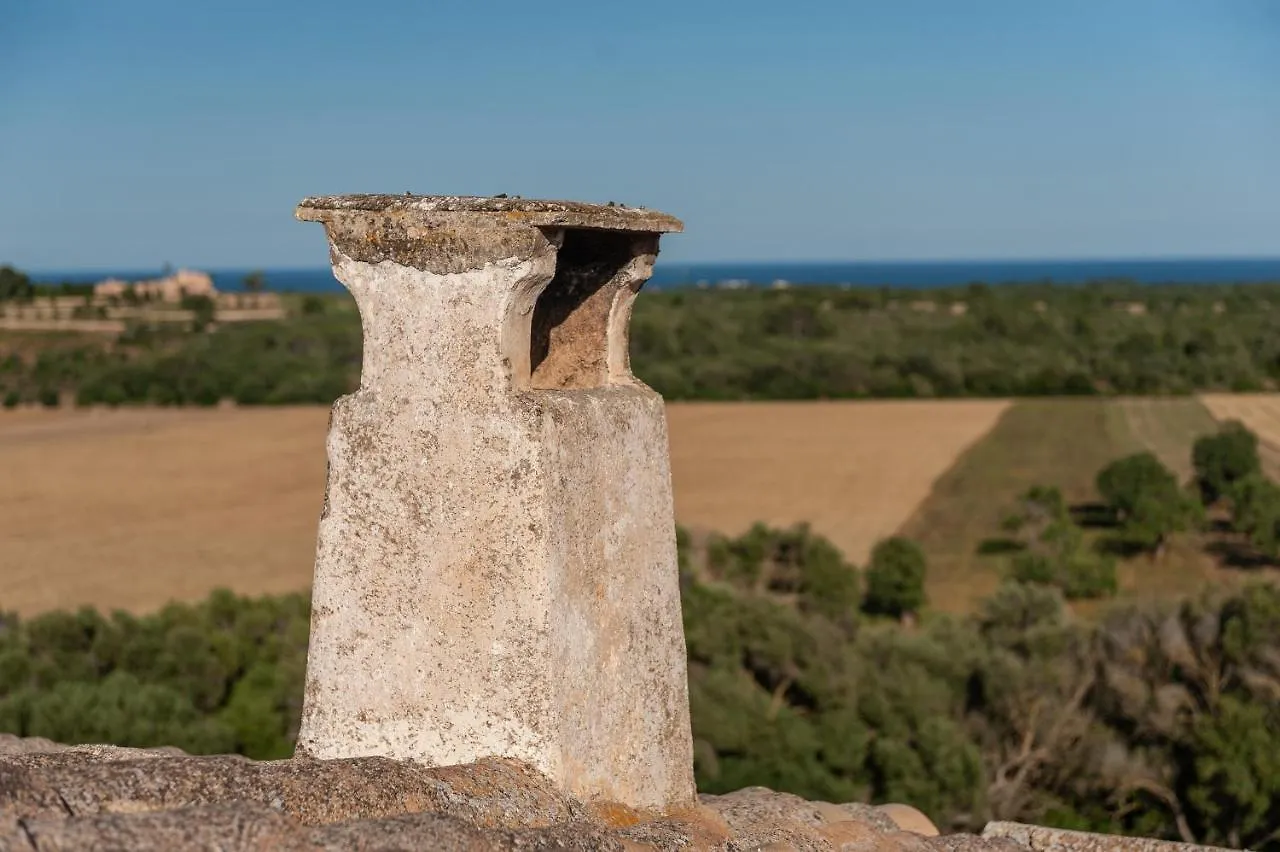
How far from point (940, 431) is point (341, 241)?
5656 cm

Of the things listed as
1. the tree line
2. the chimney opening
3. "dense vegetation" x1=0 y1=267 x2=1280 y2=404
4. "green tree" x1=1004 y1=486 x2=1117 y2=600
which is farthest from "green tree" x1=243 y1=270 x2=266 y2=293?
the chimney opening

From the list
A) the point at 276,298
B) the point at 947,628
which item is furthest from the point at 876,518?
the point at 276,298

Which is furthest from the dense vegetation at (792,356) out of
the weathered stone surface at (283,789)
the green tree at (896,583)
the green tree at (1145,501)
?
the weathered stone surface at (283,789)

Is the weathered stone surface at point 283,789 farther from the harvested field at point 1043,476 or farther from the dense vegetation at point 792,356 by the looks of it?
the dense vegetation at point 792,356

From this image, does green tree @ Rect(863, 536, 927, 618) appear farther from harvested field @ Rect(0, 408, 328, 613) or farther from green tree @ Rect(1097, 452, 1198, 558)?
harvested field @ Rect(0, 408, 328, 613)

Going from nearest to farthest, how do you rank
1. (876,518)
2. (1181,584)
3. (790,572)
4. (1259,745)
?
(1259,745)
(790,572)
(1181,584)
(876,518)

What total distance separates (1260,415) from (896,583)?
3467 cm

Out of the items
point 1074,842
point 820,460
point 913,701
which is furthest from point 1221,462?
point 1074,842

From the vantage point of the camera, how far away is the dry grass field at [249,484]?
3469cm

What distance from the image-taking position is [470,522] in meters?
5.12

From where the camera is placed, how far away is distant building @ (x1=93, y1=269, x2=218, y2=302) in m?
102

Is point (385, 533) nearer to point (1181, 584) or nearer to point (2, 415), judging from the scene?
point (1181, 584)

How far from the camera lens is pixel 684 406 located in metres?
67.7

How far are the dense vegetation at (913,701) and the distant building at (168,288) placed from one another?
83.9m
